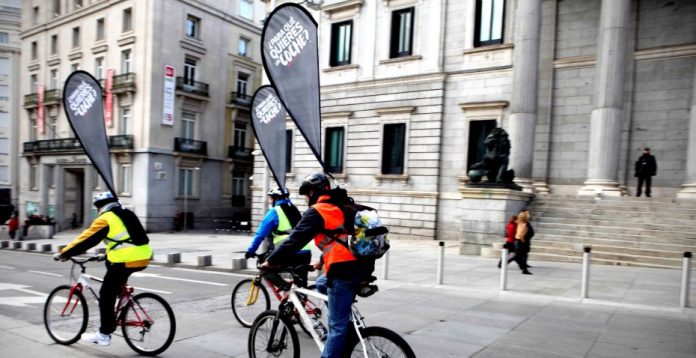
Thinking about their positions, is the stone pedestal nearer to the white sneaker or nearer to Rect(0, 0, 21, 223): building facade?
the white sneaker

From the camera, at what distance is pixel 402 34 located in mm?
22734

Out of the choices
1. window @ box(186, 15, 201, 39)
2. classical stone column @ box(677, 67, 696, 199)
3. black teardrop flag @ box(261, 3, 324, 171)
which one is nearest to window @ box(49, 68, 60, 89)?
window @ box(186, 15, 201, 39)

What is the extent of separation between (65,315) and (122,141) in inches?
1084

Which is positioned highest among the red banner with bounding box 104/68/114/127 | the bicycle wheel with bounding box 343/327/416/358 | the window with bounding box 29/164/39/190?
the red banner with bounding box 104/68/114/127

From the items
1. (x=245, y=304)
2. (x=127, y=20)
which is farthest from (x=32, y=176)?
(x=245, y=304)

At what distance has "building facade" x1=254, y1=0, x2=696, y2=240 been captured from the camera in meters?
17.0

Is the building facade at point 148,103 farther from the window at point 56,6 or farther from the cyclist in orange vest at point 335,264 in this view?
the cyclist in orange vest at point 335,264

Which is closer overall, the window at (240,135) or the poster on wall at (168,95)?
the poster on wall at (168,95)

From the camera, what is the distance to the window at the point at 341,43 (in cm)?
2455

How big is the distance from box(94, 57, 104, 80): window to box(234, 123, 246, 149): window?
10411 millimetres

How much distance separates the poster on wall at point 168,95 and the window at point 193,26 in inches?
144

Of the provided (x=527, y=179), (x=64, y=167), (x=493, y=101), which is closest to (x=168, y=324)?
(x=527, y=179)

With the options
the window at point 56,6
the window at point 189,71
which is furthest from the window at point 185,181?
the window at point 56,6

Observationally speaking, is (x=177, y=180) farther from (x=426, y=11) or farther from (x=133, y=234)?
(x=133, y=234)
